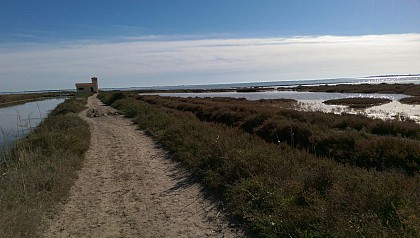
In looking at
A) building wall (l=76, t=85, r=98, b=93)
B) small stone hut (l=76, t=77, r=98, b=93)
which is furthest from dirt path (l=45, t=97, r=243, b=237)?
small stone hut (l=76, t=77, r=98, b=93)

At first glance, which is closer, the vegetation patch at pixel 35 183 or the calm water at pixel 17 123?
the vegetation patch at pixel 35 183

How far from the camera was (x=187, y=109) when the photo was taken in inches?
1415

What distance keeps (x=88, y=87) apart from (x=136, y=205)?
122 metres

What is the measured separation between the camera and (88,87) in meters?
122

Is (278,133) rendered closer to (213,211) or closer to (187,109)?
(213,211)

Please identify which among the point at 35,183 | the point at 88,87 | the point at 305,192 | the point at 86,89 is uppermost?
the point at 88,87

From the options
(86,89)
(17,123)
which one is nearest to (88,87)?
(86,89)

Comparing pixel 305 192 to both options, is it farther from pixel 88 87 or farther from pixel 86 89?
pixel 88 87

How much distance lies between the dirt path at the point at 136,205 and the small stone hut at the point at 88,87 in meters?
114

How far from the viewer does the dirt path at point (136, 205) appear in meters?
6.55

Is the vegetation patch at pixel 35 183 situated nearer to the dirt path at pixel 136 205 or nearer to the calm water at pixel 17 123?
the dirt path at pixel 136 205

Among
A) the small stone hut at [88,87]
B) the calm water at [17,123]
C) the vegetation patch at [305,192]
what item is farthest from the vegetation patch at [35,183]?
the small stone hut at [88,87]

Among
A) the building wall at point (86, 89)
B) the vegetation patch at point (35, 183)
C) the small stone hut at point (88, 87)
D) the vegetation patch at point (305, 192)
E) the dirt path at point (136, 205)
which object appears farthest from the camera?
the small stone hut at point (88, 87)

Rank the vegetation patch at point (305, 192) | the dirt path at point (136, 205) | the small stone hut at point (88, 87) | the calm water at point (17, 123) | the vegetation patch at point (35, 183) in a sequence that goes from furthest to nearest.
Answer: the small stone hut at point (88, 87) < the calm water at point (17, 123) < the dirt path at point (136, 205) < the vegetation patch at point (35, 183) < the vegetation patch at point (305, 192)
